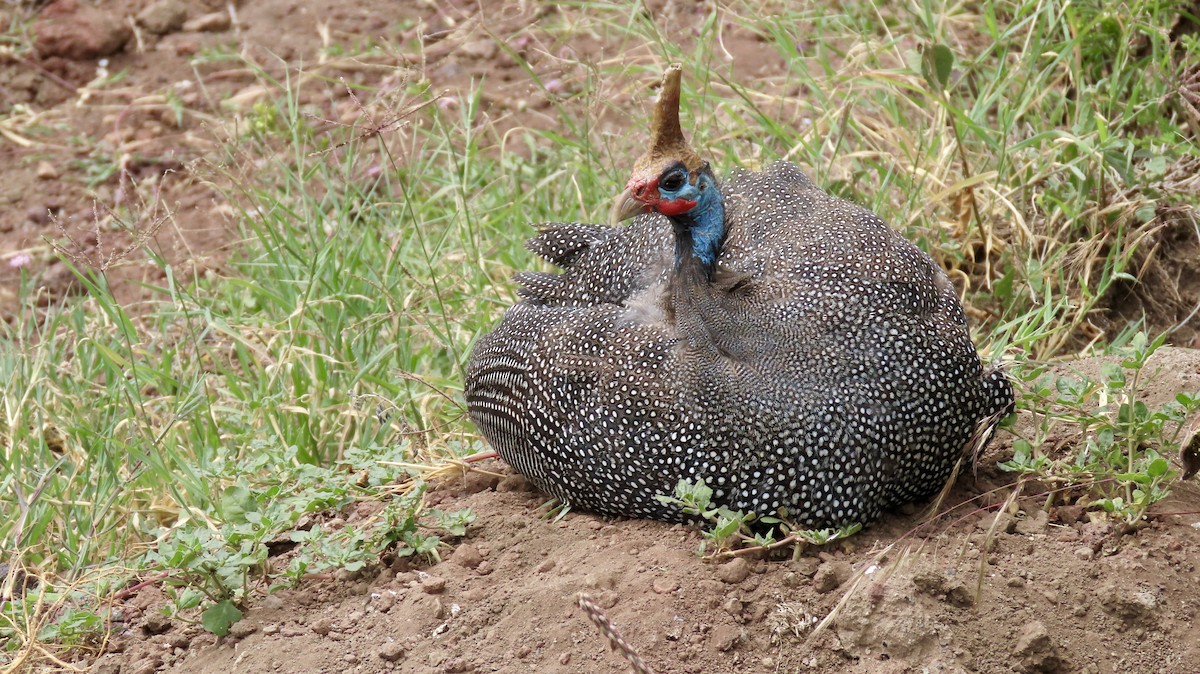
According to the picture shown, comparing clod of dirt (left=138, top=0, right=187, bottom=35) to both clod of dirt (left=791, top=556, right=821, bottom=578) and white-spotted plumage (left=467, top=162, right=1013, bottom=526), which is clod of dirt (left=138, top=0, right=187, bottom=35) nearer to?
white-spotted plumage (left=467, top=162, right=1013, bottom=526)

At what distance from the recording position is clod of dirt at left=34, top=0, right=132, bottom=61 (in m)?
7.22

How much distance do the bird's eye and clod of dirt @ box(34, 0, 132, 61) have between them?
484 cm

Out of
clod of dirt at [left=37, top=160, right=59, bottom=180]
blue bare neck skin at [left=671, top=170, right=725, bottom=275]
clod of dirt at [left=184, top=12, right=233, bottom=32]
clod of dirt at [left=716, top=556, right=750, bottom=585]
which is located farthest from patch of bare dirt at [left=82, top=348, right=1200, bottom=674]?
clod of dirt at [left=184, top=12, right=233, bottom=32]

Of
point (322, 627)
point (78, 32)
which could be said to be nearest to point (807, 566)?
point (322, 627)

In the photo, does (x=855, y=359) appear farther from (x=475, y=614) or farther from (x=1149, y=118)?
(x=1149, y=118)

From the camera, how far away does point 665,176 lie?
11.3ft

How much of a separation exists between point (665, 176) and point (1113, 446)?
1.32 metres

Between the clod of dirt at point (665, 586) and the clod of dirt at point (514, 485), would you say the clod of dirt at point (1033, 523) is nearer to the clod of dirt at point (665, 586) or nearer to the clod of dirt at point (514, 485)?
the clod of dirt at point (665, 586)

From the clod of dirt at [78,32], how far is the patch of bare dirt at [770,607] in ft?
14.7

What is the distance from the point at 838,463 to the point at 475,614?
946 mm

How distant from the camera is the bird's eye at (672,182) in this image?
11.3ft

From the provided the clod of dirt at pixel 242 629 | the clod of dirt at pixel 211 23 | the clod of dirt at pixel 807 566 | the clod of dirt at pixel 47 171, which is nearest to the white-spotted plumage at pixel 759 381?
the clod of dirt at pixel 807 566

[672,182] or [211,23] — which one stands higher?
[211,23]

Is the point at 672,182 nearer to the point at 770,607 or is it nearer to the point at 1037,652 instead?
the point at 770,607
